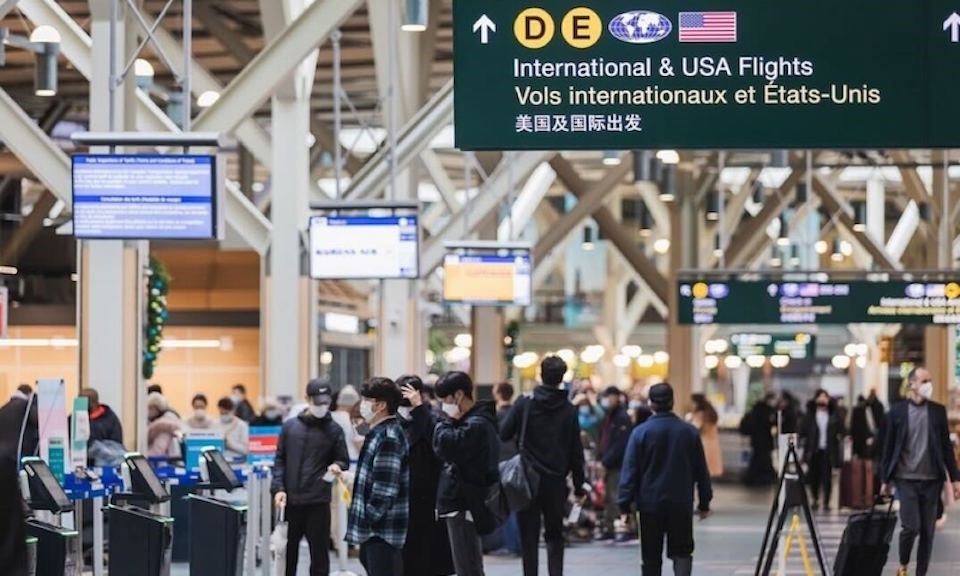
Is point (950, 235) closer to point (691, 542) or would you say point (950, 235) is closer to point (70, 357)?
point (70, 357)

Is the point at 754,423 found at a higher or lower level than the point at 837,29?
lower

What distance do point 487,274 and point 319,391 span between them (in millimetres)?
14219

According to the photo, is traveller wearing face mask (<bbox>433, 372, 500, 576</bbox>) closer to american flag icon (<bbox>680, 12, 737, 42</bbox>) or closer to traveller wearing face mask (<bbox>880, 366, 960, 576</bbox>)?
american flag icon (<bbox>680, 12, 737, 42</bbox>)

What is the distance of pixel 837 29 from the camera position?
13.0 meters

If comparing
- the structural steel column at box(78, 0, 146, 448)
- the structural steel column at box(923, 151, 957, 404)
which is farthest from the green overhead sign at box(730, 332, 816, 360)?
the structural steel column at box(78, 0, 146, 448)

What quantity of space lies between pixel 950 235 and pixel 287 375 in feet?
60.7

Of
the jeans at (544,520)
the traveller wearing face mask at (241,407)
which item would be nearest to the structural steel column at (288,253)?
the traveller wearing face mask at (241,407)

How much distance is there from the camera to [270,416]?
838 inches

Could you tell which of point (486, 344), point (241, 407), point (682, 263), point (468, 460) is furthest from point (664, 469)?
point (682, 263)

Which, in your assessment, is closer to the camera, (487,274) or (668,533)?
(668,533)

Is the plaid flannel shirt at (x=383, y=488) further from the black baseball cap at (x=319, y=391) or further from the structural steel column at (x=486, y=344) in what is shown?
the structural steel column at (x=486, y=344)

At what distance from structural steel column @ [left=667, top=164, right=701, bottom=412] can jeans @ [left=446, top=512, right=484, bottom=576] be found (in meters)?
25.2

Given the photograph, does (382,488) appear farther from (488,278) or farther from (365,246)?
(488,278)

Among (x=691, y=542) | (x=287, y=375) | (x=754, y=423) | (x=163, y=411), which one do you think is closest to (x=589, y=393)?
(x=287, y=375)
